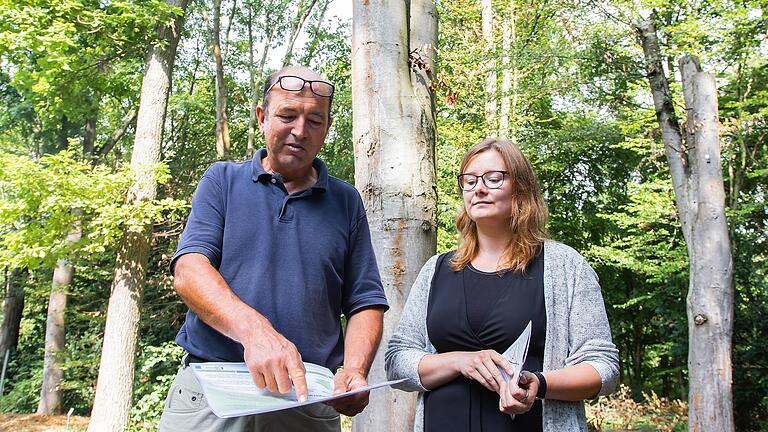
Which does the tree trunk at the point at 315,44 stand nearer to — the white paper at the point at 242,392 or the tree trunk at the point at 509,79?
the tree trunk at the point at 509,79

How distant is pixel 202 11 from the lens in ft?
57.1

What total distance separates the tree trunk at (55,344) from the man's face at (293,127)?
13127mm

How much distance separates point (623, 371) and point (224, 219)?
20.5 meters

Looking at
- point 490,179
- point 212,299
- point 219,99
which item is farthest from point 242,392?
point 219,99

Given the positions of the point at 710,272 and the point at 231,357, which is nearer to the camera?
the point at 231,357

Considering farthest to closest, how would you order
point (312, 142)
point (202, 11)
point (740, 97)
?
point (202, 11) < point (740, 97) < point (312, 142)

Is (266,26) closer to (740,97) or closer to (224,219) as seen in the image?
(740,97)

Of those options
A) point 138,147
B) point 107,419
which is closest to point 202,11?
point 138,147

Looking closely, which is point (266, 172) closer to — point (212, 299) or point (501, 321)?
point (212, 299)

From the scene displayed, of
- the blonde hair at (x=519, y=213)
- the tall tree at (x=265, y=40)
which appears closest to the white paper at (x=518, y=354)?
the blonde hair at (x=519, y=213)

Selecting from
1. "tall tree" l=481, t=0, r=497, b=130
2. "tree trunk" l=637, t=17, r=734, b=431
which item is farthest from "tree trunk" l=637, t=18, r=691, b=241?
"tall tree" l=481, t=0, r=497, b=130

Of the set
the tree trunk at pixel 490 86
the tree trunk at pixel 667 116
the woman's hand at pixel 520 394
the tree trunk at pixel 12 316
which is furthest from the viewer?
the tree trunk at pixel 12 316

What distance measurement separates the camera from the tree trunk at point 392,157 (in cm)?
266

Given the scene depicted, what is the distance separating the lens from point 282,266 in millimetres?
1712
